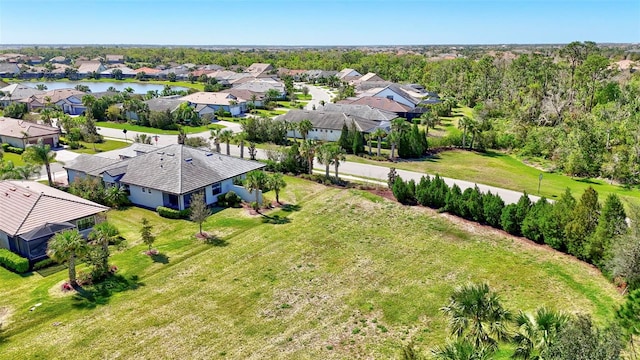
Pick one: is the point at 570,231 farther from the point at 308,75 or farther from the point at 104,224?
the point at 308,75

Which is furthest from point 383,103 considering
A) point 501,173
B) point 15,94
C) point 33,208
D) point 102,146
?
point 15,94

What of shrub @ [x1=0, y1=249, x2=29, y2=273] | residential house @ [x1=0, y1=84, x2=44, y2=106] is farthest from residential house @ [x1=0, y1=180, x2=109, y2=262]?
residential house @ [x1=0, y1=84, x2=44, y2=106]

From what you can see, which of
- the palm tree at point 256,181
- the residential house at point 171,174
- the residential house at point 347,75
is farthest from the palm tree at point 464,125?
the residential house at point 347,75

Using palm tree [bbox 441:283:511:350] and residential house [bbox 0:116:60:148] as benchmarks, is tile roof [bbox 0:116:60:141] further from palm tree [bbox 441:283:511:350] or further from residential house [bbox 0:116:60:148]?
palm tree [bbox 441:283:511:350]

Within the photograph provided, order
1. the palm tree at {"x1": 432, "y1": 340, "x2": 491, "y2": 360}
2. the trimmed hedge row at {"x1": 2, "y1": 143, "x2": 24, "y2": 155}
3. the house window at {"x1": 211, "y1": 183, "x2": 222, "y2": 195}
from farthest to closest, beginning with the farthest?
the trimmed hedge row at {"x1": 2, "y1": 143, "x2": 24, "y2": 155}, the house window at {"x1": 211, "y1": 183, "x2": 222, "y2": 195}, the palm tree at {"x1": 432, "y1": 340, "x2": 491, "y2": 360}

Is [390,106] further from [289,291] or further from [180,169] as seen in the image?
[289,291]

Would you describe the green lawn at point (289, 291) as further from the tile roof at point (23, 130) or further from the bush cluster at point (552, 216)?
the tile roof at point (23, 130)
